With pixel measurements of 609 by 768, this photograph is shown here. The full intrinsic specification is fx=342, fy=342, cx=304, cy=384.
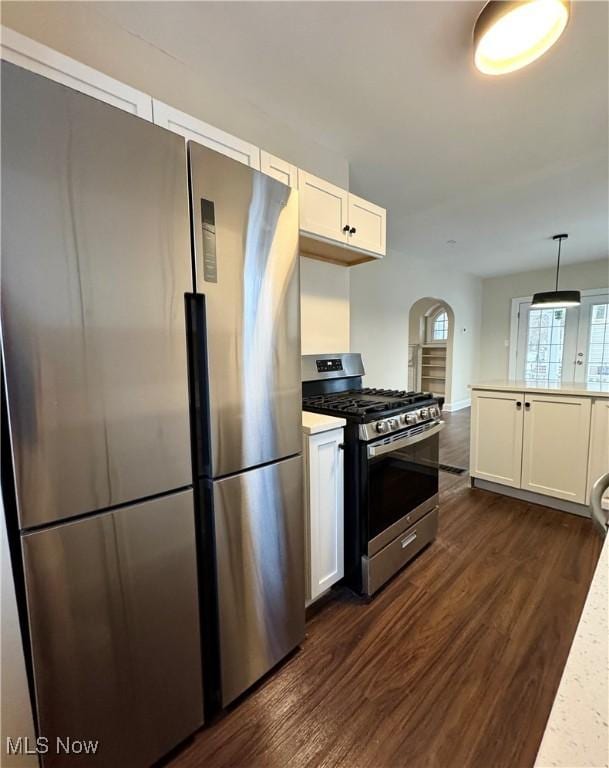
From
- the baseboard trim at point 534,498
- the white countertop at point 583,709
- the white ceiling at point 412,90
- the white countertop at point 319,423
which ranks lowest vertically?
the baseboard trim at point 534,498

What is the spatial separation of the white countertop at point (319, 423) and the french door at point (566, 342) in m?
5.16

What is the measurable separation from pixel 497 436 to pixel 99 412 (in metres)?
3.06

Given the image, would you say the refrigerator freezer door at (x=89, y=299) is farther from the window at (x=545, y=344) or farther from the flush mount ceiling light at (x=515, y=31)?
the window at (x=545, y=344)

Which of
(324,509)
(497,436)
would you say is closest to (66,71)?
(324,509)

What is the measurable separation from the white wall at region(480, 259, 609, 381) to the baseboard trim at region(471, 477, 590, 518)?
14.5 ft

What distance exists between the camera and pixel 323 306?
7.96ft

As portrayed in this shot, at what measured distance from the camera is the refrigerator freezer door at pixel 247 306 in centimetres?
109

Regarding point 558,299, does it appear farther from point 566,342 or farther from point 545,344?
point 545,344

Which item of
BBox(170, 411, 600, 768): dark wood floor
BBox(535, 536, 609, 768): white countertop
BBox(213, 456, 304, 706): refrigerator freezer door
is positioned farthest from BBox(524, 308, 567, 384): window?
BBox(535, 536, 609, 768): white countertop

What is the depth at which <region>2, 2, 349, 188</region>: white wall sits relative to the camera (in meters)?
1.31

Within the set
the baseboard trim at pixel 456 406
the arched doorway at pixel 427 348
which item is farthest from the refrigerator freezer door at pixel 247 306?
the arched doorway at pixel 427 348

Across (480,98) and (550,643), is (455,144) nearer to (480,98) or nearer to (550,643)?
(480,98)

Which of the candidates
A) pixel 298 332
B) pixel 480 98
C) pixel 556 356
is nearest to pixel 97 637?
pixel 298 332

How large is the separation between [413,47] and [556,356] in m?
6.11
